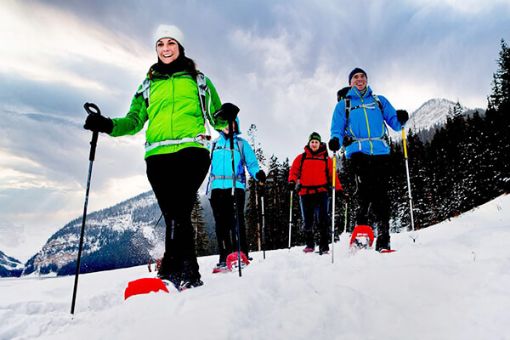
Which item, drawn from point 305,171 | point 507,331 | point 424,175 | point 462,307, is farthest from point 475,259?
point 424,175

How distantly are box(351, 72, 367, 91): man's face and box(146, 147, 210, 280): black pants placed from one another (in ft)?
11.2

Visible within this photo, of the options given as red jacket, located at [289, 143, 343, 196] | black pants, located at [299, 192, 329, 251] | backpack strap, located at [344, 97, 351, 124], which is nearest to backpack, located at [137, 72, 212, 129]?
backpack strap, located at [344, 97, 351, 124]

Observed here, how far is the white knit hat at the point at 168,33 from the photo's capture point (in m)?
3.63

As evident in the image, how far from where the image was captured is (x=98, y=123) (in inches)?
135

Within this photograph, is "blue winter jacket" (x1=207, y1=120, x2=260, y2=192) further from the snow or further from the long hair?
the snow


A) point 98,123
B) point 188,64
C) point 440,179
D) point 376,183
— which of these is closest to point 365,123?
point 376,183

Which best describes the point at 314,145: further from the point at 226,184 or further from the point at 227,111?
the point at 227,111

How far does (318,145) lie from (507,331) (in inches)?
246

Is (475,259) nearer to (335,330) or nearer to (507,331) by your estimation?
(507,331)

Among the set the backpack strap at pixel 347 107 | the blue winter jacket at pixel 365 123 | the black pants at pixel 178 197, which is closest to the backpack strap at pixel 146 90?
the black pants at pixel 178 197

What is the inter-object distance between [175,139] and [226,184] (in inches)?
115

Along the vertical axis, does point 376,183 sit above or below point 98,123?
below

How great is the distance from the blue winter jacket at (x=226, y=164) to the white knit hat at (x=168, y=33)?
288 centimetres

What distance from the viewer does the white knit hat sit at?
363cm
